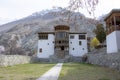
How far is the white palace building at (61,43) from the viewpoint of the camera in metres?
55.9

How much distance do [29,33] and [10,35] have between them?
10.9 metres

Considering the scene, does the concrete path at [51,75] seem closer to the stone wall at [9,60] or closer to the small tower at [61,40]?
the stone wall at [9,60]

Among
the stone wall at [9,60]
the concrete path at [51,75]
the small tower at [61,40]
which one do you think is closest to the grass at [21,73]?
the concrete path at [51,75]

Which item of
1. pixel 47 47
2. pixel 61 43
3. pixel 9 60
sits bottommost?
pixel 9 60

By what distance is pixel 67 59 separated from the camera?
173 feet

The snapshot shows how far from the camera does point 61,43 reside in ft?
184

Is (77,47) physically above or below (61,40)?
below

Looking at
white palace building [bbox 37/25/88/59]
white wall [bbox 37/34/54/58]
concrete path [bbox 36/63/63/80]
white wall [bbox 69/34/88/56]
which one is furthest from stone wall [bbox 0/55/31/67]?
white wall [bbox 69/34/88/56]

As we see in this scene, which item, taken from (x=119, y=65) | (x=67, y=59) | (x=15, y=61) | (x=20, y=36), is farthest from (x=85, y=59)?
(x=20, y=36)

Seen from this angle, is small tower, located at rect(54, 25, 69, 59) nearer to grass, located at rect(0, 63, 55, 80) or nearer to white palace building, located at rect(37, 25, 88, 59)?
white palace building, located at rect(37, 25, 88, 59)

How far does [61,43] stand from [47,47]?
3768 millimetres

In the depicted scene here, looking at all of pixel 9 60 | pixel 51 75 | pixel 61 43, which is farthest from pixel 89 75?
pixel 61 43

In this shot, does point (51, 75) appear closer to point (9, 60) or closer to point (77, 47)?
point (9, 60)

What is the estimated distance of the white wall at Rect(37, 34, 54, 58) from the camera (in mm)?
56284
